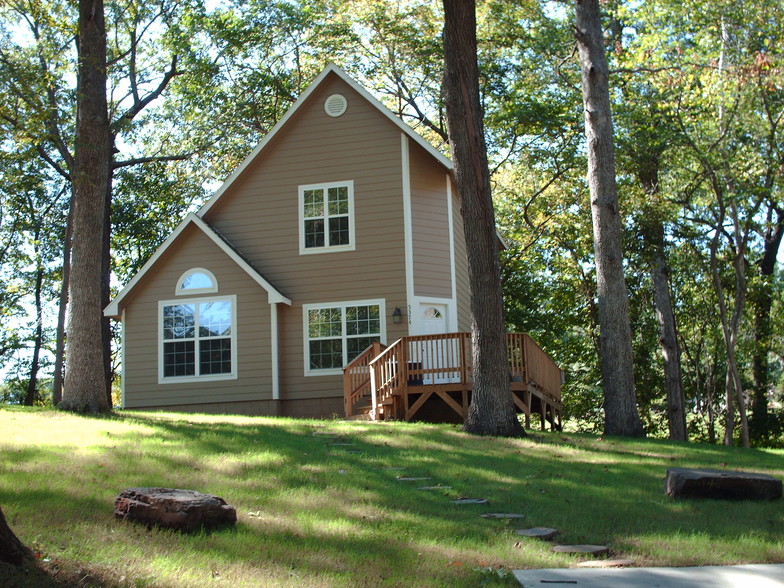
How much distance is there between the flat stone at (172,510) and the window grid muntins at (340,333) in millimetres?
11845

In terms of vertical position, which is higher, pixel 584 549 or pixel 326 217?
pixel 326 217

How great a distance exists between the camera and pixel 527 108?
24422mm

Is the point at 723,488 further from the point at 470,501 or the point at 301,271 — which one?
the point at 301,271

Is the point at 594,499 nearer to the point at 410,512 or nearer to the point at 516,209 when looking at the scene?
the point at 410,512

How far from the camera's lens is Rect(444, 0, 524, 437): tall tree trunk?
1345cm

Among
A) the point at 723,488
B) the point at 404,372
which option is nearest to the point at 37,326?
the point at 404,372

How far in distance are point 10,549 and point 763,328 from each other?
2595cm

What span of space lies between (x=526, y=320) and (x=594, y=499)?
1814 cm

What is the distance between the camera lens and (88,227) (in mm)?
14367

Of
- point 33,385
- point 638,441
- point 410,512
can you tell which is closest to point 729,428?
point 638,441

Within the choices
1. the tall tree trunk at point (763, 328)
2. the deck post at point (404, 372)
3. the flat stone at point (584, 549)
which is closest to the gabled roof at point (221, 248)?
the deck post at point (404, 372)

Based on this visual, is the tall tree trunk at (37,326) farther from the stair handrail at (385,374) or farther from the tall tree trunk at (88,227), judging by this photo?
the stair handrail at (385,374)

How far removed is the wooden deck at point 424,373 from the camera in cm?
1602

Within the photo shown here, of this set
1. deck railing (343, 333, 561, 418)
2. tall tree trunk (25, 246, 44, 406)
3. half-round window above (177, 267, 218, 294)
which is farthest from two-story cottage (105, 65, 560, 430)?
tall tree trunk (25, 246, 44, 406)
